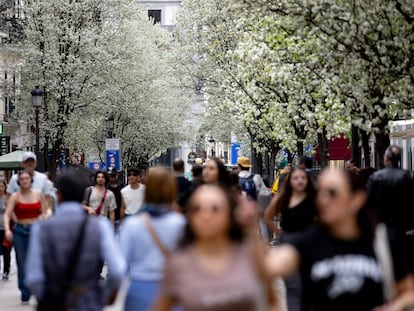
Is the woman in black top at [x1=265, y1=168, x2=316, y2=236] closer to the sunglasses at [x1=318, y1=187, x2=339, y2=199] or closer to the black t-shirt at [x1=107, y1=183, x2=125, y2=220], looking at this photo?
the sunglasses at [x1=318, y1=187, x2=339, y2=199]

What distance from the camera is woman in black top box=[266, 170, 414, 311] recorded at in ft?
21.0

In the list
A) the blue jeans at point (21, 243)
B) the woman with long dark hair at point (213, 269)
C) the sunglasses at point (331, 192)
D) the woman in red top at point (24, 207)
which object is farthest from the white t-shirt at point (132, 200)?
the woman with long dark hair at point (213, 269)

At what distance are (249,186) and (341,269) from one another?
1134 cm

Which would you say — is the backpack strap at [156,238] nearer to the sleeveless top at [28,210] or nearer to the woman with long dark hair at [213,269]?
the woman with long dark hair at [213,269]

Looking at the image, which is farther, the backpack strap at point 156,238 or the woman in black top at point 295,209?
the woman in black top at point 295,209

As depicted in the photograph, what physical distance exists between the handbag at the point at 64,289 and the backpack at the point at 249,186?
9.30 meters

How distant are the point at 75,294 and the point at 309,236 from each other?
8.18 ft

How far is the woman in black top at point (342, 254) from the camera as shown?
6.40 m

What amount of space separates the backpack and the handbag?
9.30 m

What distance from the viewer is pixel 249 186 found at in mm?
17828

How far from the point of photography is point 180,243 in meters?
6.37

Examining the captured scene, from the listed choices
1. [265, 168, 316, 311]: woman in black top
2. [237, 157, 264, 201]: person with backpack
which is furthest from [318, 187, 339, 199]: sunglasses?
[237, 157, 264, 201]: person with backpack

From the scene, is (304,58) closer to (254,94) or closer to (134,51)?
(254,94)

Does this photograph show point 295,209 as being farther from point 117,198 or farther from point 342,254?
point 117,198
